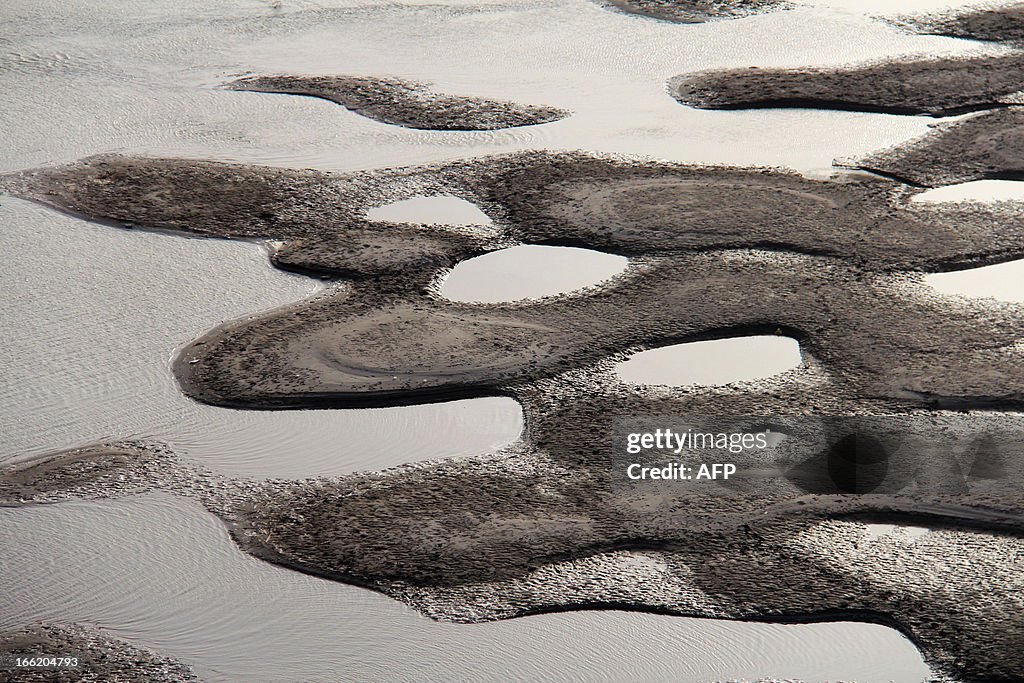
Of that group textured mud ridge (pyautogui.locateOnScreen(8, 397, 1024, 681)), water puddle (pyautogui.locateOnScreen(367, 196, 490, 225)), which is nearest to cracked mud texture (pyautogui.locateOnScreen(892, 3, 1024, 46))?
water puddle (pyautogui.locateOnScreen(367, 196, 490, 225))

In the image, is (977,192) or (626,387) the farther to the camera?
(977,192)

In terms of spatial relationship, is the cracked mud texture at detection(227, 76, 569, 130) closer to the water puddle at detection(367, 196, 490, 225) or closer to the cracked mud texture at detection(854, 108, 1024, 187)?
the water puddle at detection(367, 196, 490, 225)

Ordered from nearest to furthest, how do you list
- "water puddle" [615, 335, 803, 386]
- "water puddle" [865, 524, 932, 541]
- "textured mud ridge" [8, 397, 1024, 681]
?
"textured mud ridge" [8, 397, 1024, 681], "water puddle" [865, 524, 932, 541], "water puddle" [615, 335, 803, 386]

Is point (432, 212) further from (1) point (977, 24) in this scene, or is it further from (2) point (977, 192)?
(1) point (977, 24)

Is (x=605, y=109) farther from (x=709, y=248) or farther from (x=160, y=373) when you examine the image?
(x=160, y=373)

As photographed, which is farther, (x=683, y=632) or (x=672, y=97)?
(x=672, y=97)

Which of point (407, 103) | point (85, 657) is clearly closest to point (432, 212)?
point (407, 103)

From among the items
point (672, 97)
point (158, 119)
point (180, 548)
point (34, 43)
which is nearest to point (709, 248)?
point (672, 97)
